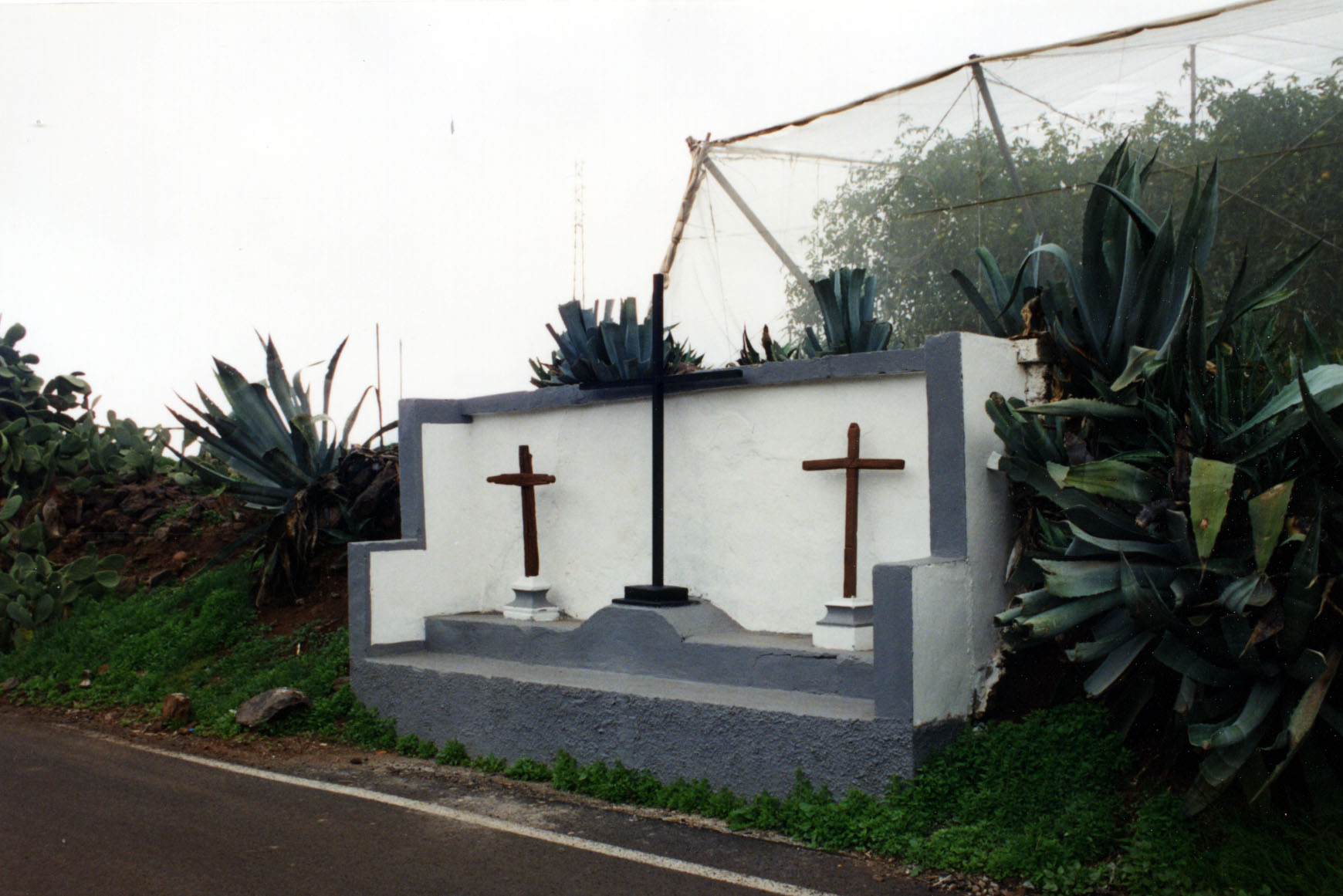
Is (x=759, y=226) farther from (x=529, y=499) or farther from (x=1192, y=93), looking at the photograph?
(x=529, y=499)

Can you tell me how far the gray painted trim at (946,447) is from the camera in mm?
6152

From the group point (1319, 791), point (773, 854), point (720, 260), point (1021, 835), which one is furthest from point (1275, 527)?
point (720, 260)

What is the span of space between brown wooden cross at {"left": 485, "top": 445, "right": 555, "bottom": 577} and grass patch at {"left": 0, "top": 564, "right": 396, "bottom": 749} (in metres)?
1.55

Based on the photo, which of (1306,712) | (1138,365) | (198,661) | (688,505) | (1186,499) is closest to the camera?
(1306,712)

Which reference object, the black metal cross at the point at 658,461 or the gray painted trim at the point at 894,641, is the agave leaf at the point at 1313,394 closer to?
the gray painted trim at the point at 894,641

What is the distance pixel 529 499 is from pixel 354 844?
10.8 ft

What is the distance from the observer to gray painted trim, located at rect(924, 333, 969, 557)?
6152 millimetres

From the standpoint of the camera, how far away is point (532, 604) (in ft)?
28.0

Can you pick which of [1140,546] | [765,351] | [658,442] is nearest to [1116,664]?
[1140,546]

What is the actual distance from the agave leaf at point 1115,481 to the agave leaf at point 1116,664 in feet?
2.10

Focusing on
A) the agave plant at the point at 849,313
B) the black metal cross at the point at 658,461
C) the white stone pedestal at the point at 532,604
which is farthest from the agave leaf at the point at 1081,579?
the white stone pedestal at the point at 532,604

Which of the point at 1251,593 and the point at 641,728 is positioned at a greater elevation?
the point at 1251,593

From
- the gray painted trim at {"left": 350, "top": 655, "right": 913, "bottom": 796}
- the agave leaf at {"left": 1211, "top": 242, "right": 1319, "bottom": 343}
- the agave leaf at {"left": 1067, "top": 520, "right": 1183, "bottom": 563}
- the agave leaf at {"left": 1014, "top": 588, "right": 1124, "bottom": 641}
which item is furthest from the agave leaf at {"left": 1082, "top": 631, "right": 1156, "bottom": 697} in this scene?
the agave leaf at {"left": 1211, "top": 242, "right": 1319, "bottom": 343}

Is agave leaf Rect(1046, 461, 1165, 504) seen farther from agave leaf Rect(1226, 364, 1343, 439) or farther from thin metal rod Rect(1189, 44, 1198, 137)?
thin metal rod Rect(1189, 44, 1198, 137)
